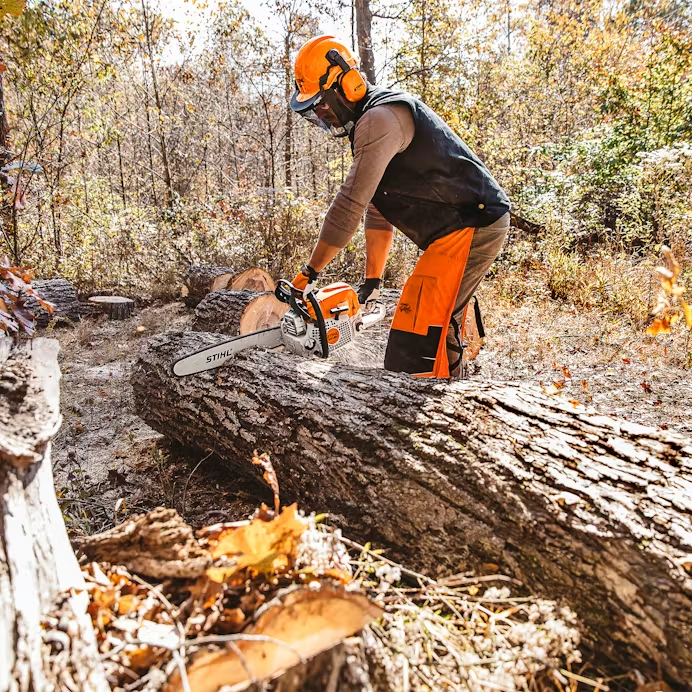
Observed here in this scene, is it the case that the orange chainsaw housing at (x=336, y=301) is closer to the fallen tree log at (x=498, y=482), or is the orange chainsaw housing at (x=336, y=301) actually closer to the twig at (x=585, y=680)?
the fallen tree log at (x=498, y=482)

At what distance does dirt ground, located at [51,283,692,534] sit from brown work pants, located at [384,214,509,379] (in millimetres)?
804

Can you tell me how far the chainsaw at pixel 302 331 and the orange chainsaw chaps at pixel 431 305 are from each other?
13.3 inches

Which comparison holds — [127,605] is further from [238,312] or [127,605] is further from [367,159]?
[238,312]

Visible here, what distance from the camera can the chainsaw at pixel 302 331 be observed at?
2.77 metres

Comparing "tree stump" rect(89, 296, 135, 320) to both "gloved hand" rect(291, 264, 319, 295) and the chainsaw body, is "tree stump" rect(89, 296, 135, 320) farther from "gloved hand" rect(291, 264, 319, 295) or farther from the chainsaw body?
"gloved hand" rect(291, 264, 319, 295)

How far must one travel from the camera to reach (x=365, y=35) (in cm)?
834

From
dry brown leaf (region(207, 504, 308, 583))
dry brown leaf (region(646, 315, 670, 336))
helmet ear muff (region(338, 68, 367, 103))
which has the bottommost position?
dry brown leaf (region(207, 504, 308, 583))

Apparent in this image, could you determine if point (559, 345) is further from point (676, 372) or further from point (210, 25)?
→ point (210, 25)

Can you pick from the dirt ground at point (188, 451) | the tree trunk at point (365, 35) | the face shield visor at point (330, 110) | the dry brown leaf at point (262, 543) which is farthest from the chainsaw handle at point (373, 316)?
the tree trunk at point (365, 35)

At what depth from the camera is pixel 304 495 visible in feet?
7.08

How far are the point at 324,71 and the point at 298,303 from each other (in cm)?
125

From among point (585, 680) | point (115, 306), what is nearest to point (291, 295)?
point (585, 680)

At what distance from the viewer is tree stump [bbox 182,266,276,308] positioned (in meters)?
5.80

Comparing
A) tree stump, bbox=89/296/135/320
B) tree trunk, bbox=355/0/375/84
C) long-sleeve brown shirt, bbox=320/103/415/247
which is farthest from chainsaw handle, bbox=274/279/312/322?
tree trunk, bbox=355/0/375/84
